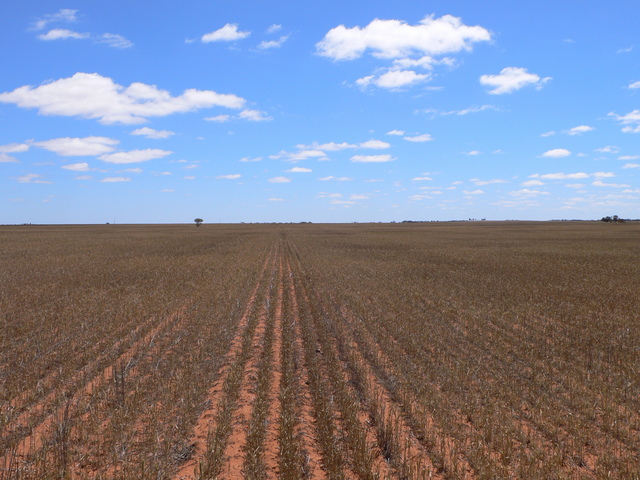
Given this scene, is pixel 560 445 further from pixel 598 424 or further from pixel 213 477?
pixel 213 477

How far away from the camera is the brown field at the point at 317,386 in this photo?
6191 mm

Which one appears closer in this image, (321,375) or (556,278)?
(321,375)

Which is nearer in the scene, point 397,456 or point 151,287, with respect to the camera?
point 397,456

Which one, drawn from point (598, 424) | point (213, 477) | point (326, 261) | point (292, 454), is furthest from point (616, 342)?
point (326, 261)

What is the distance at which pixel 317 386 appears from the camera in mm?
8852

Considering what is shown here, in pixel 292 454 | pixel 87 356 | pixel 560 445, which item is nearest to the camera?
pixel 292 454

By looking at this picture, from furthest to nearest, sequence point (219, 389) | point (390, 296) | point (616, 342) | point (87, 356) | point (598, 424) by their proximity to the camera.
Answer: point (390, 296) → point (616, 342) → point (87, 356) → point (219, 389) → point (598, 424)

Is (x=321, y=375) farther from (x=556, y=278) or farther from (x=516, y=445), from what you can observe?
(x=556, y=278)

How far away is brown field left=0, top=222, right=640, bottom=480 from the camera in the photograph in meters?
6.19

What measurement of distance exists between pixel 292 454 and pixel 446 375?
512 centimetres

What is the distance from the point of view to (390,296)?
20125 millimetres

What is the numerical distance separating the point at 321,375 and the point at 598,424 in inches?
219

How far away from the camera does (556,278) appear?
87.0 feet

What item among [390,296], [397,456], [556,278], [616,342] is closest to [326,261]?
[390,296]
